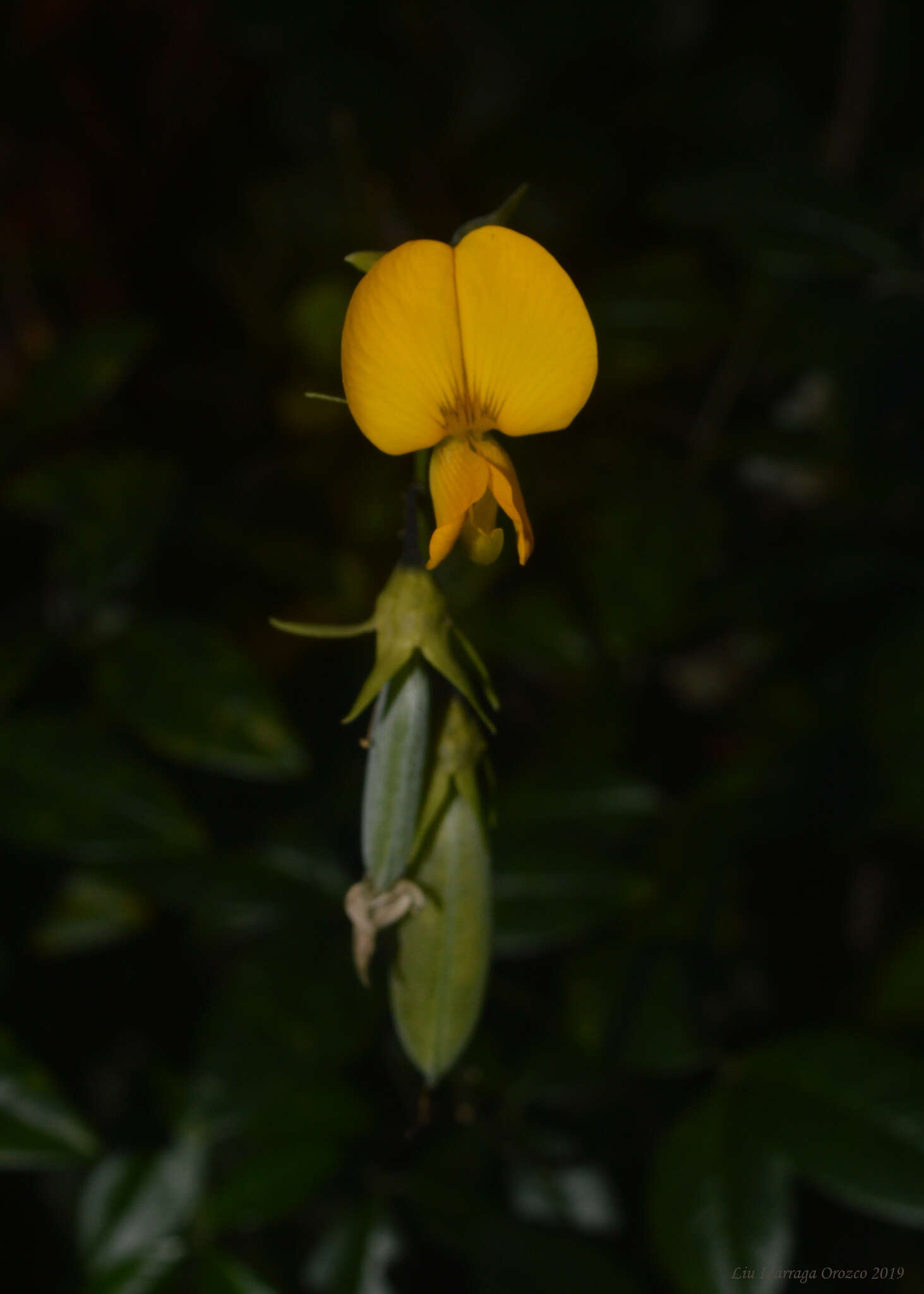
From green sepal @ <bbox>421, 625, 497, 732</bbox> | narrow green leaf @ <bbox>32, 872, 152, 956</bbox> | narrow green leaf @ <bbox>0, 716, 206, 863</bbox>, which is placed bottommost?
narrow green leaf @ <bbox>32, 872, 152, 956</bbox>

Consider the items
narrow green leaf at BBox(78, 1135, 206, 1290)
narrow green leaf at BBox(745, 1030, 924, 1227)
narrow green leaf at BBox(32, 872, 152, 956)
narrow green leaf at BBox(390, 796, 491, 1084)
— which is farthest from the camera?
narrow green leaf at BBox(32, 872, 152, 956)

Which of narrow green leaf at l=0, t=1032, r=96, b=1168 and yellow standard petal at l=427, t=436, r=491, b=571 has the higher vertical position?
yellow standard petal at l=427, t=436, r=491, b=571

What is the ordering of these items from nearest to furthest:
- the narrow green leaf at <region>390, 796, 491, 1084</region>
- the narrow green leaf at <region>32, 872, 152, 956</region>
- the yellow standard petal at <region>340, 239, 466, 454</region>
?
1. the yellow standard petal at <region>340, 239, 466, 454</region>
2. the narrow green leaf at <region>390, 796, 491, 1084</region>
3. the narrow green leaf at <region>32, 872, 152, 956</region>

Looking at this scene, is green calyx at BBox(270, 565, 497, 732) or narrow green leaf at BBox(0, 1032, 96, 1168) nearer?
green calyx at BBox(270, 565, 497, 732)

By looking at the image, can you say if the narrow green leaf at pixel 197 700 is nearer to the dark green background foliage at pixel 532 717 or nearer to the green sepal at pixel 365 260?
the dark green background foliage at pixel 532 717

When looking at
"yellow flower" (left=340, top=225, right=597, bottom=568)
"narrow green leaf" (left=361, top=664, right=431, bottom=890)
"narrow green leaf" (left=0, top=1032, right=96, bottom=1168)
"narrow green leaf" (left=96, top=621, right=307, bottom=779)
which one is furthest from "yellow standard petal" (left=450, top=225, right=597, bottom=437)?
"narrow green leaf" (left=0, top=1032, right=96, bottom=1168)

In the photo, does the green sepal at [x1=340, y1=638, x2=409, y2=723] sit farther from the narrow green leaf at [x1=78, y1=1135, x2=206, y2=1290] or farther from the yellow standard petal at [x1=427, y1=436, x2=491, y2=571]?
the narrow green leaf at [x1=78, y1=1135, x2=206, y2=1290]

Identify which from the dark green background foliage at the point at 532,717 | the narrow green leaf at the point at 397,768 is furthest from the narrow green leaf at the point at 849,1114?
the narrow green leaf at the point at 397,768
